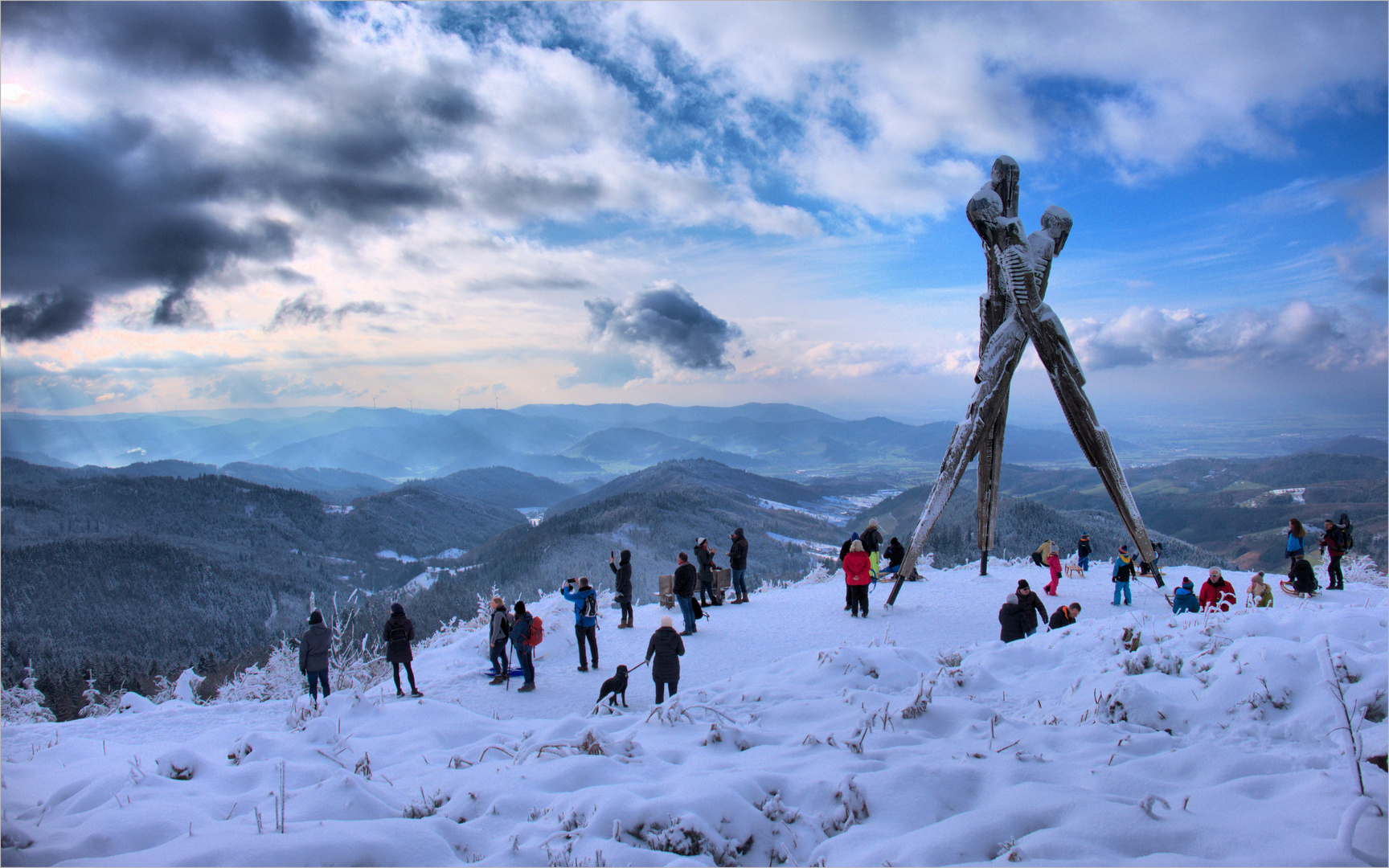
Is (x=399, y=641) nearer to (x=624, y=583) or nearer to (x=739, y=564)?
(x=624, y=583)

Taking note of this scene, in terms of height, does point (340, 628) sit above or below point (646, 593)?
above

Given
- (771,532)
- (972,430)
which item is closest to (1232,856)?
(972,430)

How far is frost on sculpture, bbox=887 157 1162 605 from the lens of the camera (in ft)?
41.4

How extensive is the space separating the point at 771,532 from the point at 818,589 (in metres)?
97.8

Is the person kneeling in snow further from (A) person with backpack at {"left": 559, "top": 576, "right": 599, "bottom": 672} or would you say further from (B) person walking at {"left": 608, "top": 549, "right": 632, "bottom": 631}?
(B) person walking at {"left": 608, "top": 549, "right": 632, "bottom": 631}

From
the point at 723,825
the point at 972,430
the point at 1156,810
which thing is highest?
Result: the point at 972,430

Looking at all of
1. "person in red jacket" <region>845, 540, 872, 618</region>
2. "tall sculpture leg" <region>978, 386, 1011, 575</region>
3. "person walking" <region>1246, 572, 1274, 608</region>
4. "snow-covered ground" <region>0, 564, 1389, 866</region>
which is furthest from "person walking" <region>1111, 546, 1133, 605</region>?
"snow-covered ground" <region>0, 564, 1389, 866</region>

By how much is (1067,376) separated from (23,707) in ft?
91.4

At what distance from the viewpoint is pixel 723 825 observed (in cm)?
433

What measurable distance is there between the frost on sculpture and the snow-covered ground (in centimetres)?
480

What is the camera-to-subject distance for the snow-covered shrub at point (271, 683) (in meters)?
15.3

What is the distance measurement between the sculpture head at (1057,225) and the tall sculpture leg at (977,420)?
5.95 ft

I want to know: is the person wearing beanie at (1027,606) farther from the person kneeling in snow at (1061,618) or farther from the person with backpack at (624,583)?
the person with backpack at (624,583)

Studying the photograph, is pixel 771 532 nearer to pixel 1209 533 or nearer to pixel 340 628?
pixel 1209 533
